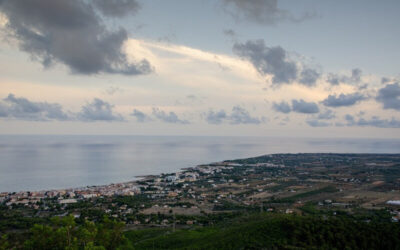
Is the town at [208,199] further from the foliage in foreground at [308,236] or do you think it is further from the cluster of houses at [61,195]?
the foliage in foreground at [308,236]

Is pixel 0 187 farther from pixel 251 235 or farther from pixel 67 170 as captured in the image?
pixel 251 235

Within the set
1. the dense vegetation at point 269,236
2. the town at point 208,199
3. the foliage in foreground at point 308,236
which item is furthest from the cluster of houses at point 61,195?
the foliage in foreground at point 308,236

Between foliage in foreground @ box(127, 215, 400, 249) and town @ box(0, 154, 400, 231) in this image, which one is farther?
town @ box(0, 154, 400, 231)

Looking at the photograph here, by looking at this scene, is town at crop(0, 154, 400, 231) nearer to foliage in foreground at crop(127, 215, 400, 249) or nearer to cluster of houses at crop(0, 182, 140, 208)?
cluster of houses at crop(0, 182, 140, 208)

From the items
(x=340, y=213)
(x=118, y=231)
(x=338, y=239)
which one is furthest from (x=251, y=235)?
(x=340, y=213)

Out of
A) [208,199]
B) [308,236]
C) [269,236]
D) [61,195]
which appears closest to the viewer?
[308,236]

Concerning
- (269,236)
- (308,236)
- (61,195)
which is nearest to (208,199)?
(61,195)

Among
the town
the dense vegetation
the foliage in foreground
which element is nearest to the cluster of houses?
the town

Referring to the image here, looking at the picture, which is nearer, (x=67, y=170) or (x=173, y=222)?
(x=173, y=222)

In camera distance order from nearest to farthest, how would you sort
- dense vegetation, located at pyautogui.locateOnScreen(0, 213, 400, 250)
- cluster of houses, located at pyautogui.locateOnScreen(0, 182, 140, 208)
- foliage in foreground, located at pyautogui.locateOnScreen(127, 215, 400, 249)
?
dense vegetation, located at pyautogui.locateOnScreen(0, 213, 400, 250) < foliage in foreground, located at pyautogui.locateOnScreen(127, 215, 400, 249) < cluster of houses, located at pyautogui.locateOnScreen(0, 182, 140, 208)

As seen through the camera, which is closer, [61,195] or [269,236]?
[269,236]

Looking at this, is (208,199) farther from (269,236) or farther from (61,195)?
(269,236)
